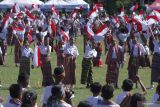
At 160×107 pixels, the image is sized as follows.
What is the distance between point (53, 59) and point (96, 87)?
50.4ft

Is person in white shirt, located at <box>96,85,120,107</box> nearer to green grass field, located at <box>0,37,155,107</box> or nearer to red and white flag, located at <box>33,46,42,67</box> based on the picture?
green grass field, located at <box>0,37,155,107</box>

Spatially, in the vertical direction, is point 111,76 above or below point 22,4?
below

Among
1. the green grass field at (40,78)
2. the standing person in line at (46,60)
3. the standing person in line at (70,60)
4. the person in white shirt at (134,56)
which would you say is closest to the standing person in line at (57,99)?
the green grass field at (40,78)

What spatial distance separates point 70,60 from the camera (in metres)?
16.7

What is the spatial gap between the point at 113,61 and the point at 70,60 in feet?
3.81

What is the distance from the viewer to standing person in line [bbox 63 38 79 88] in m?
16.3

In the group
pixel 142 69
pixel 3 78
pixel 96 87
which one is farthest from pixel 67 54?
pixel 96 87

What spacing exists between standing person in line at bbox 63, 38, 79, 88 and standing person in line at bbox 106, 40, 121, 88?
901 mm

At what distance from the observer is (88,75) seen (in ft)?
55.3

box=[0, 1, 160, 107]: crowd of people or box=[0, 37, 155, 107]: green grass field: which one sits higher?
box=[0, 1, 160, 107]: crowd of people

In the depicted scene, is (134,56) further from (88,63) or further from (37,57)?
(37,57)

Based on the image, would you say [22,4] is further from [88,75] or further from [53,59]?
[88,75]

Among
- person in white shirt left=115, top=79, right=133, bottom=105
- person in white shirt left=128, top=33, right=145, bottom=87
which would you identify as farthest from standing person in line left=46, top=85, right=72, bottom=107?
person in white shirt left=128, top=33, right=145, bottom=87

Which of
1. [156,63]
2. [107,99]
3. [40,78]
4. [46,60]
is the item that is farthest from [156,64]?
[107,99]
